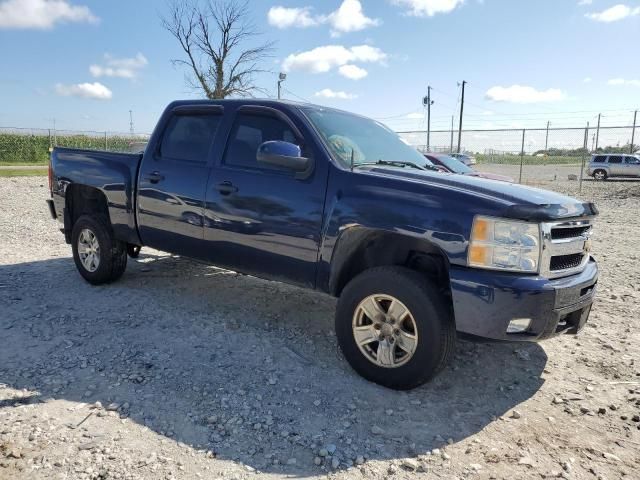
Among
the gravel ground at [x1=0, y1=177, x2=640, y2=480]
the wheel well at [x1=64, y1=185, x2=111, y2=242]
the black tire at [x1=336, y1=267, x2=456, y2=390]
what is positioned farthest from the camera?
the wheel well at [x1=64, y1=185, x2=111, y2=242]

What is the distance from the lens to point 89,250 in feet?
17.9

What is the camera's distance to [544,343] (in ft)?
14.0

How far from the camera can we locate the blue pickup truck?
117 inches

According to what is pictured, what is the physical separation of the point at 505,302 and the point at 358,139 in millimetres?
1903

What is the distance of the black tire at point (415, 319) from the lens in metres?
3.13

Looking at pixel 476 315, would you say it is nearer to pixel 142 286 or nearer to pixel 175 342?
pixel 175 342

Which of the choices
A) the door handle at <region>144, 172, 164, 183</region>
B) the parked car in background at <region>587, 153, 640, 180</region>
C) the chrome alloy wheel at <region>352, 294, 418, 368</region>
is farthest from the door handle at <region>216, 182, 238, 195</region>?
the parked car in background at <region>587, 153, 640, 180</region>

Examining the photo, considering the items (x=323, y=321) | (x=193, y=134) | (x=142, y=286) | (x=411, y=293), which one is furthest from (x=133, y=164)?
(x=411, y=293)

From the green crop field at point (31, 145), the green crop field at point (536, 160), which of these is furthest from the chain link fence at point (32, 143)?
the green crop field at point (536, 160)

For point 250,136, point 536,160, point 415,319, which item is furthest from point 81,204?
point 536,160

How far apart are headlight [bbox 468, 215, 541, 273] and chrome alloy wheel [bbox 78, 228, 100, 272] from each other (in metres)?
4.03

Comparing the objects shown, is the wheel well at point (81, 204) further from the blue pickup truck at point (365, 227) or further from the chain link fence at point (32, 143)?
the chain link fence at point (32, 143)

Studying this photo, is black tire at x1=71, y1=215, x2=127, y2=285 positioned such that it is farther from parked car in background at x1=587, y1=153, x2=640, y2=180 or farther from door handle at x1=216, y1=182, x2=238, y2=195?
parked car in background at x1=587, y1=153, x2=640, y2=180

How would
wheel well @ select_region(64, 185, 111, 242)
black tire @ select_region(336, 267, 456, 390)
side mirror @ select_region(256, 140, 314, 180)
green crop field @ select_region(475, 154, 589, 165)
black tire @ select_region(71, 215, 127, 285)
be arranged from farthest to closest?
1. green crop field @ select_region(475, 154, 589, 165)
2. wheel well @ select_region(64, 185, 111, 242)
3. black tire @ select_region(71, 215, 127, 285)
4. side mirror @ select_region(256, 140, 314, 180)
5. black tire @ select_region(336, 267, 456, 390)
